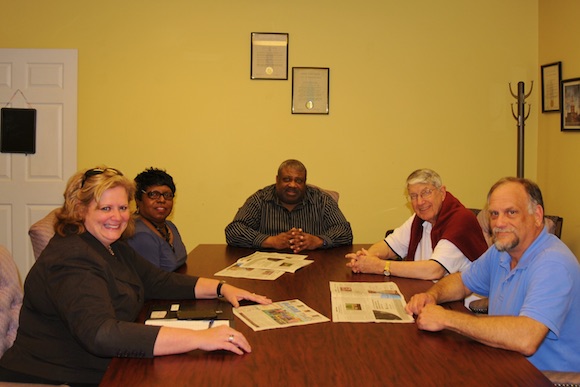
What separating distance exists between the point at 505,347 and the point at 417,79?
3516 millimetres

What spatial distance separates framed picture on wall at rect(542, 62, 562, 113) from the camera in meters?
4.56

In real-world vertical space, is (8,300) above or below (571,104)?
below

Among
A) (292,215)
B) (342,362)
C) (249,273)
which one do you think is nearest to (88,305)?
(342,362)

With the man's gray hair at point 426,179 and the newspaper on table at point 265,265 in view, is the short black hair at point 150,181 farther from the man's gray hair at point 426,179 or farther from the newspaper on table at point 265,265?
the man's gray hair at point 426,179

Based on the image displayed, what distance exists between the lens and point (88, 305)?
1646 mm

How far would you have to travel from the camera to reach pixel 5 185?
Result: 469 cm

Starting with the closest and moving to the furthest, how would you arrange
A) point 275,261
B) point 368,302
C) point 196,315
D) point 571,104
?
point 196,315, point 368,302, point 275,261, point 571,104

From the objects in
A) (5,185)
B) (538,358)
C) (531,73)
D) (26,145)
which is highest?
(531,73)

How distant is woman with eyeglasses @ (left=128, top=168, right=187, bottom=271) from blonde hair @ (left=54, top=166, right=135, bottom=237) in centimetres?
70

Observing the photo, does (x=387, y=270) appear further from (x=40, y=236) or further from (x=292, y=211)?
(x=40, y=236)

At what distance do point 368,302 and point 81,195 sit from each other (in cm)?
106

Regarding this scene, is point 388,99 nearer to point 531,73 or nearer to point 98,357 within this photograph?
point 531,73

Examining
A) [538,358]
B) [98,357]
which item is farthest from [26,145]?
[538,358]

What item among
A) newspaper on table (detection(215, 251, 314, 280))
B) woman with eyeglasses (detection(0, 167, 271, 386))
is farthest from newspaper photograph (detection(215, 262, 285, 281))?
woman with eyeglasses (detection(0, 167, 271, 386))
